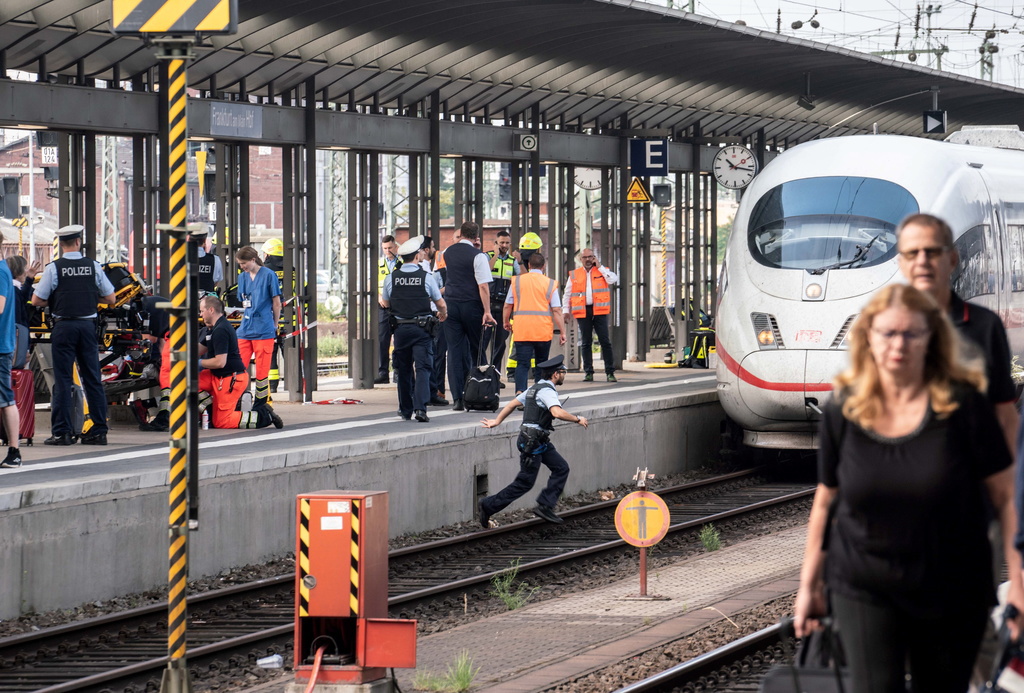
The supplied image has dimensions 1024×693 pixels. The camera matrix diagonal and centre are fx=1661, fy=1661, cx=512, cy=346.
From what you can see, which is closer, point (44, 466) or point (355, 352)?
point (44, 466)

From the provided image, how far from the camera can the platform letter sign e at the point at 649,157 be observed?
24219mm

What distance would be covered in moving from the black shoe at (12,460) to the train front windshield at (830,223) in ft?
24.6

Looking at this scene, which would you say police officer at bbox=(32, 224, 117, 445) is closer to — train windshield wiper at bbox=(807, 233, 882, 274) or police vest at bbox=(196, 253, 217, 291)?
police vest at bbox=(196, 253, 217, 291)

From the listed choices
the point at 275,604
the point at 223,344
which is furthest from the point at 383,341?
the point at 275,604

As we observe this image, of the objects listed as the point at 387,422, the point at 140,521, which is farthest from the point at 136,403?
the point at 140,521

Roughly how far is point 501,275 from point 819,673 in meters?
14.8

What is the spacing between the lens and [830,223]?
15859 millimetres

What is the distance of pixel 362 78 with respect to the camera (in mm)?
18844

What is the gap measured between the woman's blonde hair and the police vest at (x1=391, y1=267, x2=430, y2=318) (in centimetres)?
1088

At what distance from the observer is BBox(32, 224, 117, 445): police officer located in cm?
1331

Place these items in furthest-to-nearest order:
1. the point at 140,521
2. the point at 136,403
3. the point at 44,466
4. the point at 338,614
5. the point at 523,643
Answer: the point at 136,403, the point at 44,466, the point at 140,521, the point at 523,643, the point at 338,614

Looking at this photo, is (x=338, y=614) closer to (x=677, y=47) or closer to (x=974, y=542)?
(x=974, y=542)

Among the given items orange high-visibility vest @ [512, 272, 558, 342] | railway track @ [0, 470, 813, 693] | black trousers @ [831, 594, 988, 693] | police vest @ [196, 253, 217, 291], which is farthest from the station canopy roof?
black trousers @ [831, 594, 988, 693]

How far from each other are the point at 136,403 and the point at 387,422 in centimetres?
233
